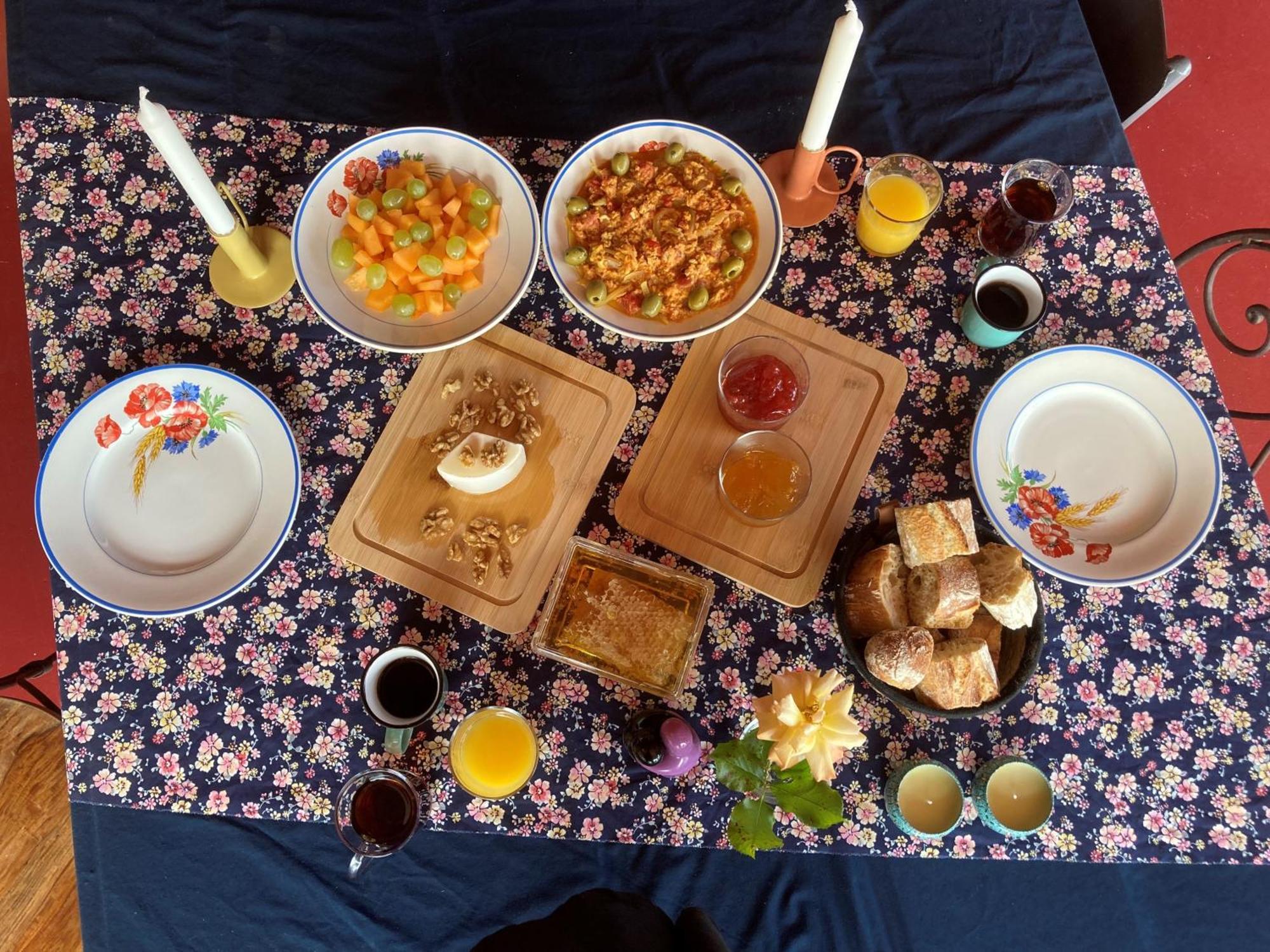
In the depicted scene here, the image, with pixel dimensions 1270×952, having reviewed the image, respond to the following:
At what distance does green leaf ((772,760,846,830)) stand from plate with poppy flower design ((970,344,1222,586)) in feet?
1.98

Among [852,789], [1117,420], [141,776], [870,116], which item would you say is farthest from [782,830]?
[870,116]

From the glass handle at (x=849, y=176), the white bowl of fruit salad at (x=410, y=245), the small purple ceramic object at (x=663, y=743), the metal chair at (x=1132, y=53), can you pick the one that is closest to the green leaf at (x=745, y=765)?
the small purple ceramic object at (x=663, y=743)

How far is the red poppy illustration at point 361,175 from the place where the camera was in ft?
5.20

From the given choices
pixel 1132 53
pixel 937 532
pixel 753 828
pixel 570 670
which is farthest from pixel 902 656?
pixel 1132 53

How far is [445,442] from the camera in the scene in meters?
1.54

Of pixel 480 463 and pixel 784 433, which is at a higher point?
pixel 784 433

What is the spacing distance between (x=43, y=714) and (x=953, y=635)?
6.36 ft

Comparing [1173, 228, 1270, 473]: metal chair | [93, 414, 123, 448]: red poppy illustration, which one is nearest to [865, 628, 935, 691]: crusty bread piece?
[1173, 228, 1270, 473]: metal chair

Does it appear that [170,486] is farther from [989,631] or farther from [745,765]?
[989,631]

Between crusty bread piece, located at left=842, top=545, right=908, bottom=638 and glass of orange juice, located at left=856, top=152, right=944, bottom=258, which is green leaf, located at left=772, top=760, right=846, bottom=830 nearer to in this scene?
crusty bread piece, located at left=842, top=545, right=908, bottom=638

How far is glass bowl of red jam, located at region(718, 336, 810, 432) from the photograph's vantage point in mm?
1535

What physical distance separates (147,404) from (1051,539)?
172 centimetres

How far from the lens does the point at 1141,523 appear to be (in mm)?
1542

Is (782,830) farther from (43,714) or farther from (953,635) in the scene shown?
(43,714)
